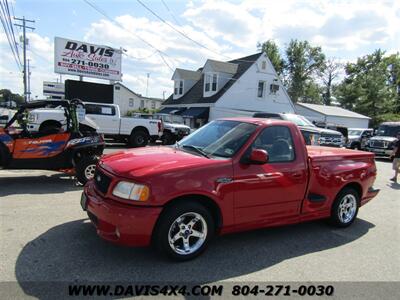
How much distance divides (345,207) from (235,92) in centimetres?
2548

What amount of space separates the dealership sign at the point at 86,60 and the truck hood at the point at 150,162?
23.2m

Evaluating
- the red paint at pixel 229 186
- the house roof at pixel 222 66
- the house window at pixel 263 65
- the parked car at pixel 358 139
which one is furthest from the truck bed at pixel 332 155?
the house window at pixel 263 65

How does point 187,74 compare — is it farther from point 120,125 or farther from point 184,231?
point 184,231

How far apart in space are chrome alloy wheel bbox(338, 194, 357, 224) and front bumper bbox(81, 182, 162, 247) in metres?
3.25

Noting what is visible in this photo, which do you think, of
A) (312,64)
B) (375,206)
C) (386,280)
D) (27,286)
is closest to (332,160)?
(386,280)

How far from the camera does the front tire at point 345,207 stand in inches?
208

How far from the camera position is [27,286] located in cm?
316

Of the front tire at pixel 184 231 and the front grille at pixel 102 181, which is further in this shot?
the front grille at pixel 102 181

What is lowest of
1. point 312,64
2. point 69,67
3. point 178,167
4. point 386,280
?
point 386,280

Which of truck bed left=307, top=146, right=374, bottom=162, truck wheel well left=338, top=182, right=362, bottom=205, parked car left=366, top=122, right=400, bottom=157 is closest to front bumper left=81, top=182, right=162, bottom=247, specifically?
truck bed left=307, top=146, right=374, bottom=162

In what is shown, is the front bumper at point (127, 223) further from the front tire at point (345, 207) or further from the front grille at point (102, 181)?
the front tire at point (345, 207)

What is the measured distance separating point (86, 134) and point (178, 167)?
4907 millimetres

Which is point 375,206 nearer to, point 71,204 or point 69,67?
point 71,204

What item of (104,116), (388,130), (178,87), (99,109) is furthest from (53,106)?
(178,87)
